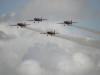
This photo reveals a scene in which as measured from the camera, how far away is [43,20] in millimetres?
194375

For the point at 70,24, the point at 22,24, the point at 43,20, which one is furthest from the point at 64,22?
the point at 22,24

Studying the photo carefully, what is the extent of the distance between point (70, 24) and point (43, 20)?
27655 millimetres

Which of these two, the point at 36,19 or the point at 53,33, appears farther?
the point at 36,19

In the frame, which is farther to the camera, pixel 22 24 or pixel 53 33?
pixel 22 24

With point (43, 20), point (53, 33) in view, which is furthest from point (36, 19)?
point (53, 33)

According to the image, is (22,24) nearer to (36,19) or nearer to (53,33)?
(36,19)

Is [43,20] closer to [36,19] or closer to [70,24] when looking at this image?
[36,19]

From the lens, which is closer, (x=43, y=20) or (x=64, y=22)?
(x=64, y=22)

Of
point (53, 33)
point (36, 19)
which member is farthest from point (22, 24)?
point (53, 33)

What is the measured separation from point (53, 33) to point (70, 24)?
15.2 metres

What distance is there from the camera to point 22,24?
194250 millimetres

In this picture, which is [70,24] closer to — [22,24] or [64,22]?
[64,22]

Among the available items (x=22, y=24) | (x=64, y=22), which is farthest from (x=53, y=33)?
(x=22, y=24)

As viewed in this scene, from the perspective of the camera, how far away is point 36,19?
19525 centimetres
